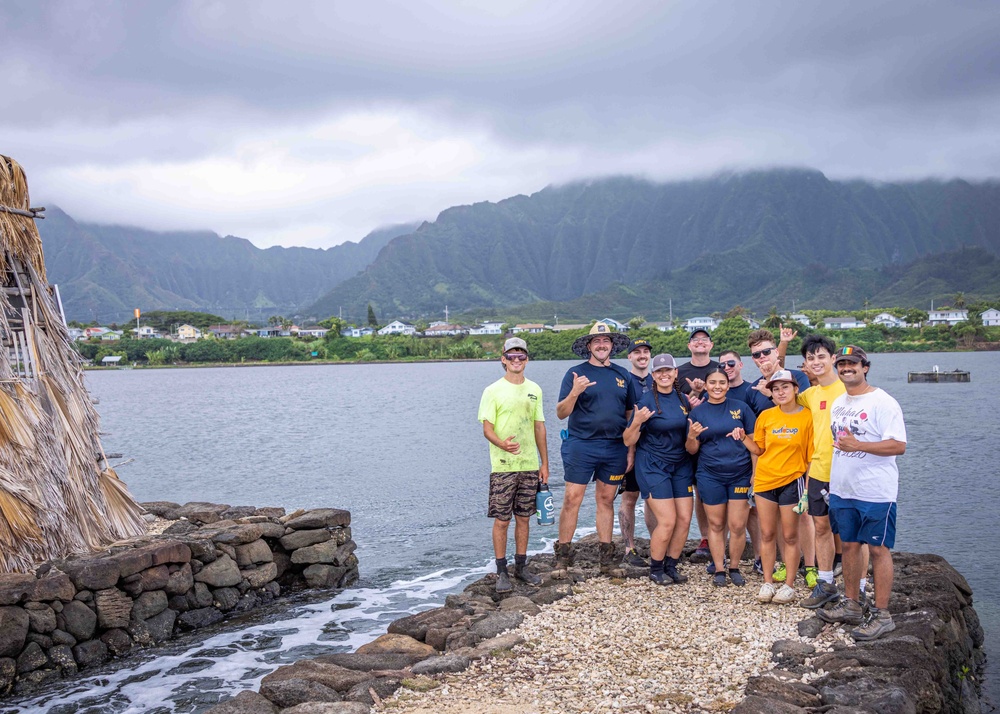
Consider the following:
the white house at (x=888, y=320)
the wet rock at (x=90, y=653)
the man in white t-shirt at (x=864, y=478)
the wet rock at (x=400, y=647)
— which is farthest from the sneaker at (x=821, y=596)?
the white house at (x=888, y=320)

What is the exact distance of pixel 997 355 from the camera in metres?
105

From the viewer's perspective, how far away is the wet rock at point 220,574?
10398mm

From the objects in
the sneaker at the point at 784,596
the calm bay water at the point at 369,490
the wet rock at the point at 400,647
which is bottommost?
the calm bay water at the point at 369,490

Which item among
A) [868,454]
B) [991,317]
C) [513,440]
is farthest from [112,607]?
[991,317]

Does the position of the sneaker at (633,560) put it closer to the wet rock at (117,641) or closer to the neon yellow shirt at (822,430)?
the neon yellow shirt at (822,430)

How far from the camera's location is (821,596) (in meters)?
7.16

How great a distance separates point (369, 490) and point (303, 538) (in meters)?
11.5

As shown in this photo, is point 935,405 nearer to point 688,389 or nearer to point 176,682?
point 688,389

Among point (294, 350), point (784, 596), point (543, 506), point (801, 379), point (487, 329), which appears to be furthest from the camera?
point (487, 329)

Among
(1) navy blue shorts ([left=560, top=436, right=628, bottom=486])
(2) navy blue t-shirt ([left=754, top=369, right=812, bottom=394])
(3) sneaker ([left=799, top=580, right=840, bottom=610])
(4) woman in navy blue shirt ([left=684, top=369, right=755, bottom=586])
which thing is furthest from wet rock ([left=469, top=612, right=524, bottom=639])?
(2) navy blue t-shirt ([left=754, top=369, right=812, bottom=394])

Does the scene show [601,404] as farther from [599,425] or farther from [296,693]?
[296,693]

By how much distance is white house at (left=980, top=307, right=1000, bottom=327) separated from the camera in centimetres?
12456

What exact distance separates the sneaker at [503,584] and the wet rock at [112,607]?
→ 4313 mm

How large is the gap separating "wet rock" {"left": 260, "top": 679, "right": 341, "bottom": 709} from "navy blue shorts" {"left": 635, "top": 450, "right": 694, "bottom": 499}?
12.2ft
